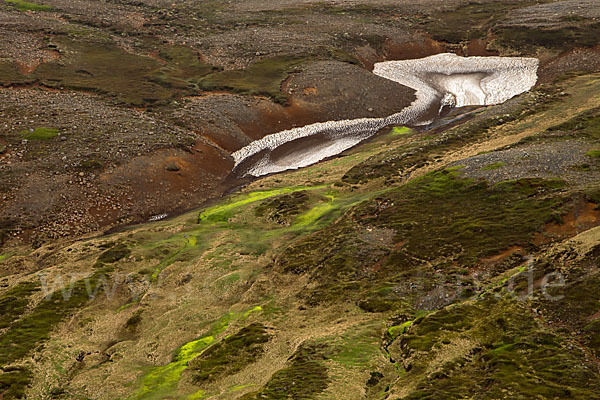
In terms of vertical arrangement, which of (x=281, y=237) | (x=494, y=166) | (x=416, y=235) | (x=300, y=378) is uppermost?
(x=494, y=166)

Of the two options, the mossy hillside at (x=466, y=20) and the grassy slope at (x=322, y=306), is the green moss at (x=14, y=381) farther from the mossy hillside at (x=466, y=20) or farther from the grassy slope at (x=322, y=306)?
the mossy hillside at (x=466, y=20)

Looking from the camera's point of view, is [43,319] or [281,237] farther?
[281,237]

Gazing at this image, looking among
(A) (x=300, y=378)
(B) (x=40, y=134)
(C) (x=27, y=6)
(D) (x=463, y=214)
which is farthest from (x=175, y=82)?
(A) (x=300, y=378)

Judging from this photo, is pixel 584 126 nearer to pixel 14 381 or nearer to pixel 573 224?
pixel 573 224

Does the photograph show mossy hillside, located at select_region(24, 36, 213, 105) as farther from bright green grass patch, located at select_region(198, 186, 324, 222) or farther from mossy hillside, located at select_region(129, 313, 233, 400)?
mossy hillside, located at select_region(129, 313, 233, 400)

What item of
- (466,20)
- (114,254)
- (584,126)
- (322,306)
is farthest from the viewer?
(466,20)

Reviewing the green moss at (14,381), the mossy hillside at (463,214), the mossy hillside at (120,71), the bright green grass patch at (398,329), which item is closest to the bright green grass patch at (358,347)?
the bright green grass patch at (398,329)

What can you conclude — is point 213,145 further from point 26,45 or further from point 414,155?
point 26,45
